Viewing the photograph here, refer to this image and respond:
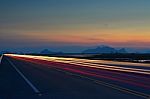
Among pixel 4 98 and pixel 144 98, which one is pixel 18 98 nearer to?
pixel 4 98

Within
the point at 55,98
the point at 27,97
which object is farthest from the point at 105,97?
the point at 27,97

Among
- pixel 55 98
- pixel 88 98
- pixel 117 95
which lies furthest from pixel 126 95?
pixel 55 98

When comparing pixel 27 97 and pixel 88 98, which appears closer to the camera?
pixel 88 98

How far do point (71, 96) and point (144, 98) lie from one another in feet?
9.00

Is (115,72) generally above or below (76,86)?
above

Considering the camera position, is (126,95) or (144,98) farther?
(126,95)

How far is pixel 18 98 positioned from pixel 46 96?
3.46 feet

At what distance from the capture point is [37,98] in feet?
51.0

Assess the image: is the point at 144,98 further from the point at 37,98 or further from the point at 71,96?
the point at 37,98

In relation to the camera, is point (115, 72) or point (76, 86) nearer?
point (76, 86)

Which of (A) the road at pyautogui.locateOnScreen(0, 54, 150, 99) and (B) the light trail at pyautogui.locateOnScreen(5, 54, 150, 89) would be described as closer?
(A) the road at pyautogui.locateOnScreen(0, 54, 150, 99)

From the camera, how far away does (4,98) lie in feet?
52.5

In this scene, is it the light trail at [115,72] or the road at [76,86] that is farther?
the light trail at [115,72]

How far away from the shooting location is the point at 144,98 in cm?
1470
